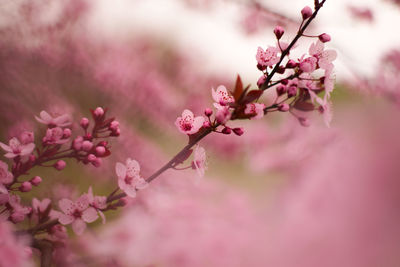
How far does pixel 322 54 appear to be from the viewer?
1.35 feet

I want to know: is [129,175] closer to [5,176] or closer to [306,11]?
[5,176]

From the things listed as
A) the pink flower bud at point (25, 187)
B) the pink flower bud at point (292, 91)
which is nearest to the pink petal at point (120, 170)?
the pink flower bud at point (25, 187)

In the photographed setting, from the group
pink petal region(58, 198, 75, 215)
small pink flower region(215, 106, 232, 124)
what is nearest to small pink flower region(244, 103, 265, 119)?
small pink flower region(215, 106, 232, 124)

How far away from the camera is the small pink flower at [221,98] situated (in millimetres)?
383

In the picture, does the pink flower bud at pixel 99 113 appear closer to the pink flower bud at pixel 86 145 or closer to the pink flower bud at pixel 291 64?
the pink flower bud at pixel 86 145

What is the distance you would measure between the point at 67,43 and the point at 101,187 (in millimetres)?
567

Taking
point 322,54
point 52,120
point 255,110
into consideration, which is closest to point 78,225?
point 52,120

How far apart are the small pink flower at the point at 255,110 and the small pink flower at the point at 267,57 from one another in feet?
0.19

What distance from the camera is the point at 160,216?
4.18ft

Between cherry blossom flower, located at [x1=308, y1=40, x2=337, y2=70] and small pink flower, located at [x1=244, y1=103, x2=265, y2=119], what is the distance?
9 centimetres

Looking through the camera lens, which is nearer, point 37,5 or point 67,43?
point 37,5

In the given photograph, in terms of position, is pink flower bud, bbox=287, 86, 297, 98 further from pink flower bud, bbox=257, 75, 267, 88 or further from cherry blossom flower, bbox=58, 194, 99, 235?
cherry blossom flower, bbox=58, 194, 99, 235

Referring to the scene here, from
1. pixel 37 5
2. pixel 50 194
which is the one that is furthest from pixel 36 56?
pixel 50 194

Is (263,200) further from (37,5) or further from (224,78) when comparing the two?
(37,5)
